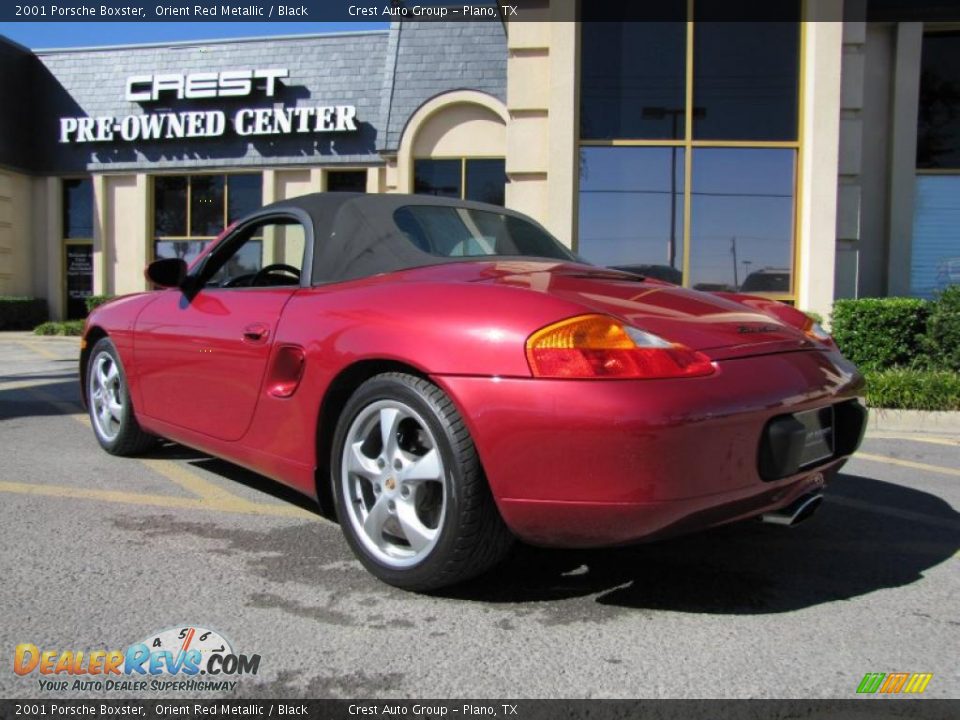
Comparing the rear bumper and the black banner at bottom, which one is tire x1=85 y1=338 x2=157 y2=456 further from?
the rear bumper

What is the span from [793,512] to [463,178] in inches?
492

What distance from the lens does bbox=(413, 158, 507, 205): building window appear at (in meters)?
14.4

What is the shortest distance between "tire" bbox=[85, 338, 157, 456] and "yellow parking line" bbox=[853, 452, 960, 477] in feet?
14.7

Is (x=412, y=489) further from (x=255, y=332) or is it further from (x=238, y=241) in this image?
(x=238, y=241)

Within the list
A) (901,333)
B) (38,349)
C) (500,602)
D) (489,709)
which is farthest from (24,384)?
(901,333)

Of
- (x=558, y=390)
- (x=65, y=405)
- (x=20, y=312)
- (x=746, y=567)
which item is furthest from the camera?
(x=20, y=312)

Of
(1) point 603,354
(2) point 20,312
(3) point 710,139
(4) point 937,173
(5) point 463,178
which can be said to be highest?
(5) point 463,178

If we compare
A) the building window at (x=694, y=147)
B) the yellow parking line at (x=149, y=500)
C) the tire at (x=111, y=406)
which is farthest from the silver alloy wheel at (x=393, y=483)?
the building window at (x=694, y=147)

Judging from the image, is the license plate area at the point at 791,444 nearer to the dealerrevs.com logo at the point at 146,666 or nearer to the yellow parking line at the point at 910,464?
the dealerrevs.com logo at the point at 146,666

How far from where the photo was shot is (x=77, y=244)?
63.3 feet

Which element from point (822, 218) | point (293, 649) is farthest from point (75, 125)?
point (293, 649)

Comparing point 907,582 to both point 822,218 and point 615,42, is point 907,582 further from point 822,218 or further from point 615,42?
point 615,42

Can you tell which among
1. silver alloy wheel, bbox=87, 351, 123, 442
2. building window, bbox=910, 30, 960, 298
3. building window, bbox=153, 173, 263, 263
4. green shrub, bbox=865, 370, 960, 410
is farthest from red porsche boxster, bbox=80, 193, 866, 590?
building window, bbox=153, 173, 263, 263

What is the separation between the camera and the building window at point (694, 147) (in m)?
9.17
